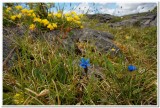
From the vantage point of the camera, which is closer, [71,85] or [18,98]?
[18,98]

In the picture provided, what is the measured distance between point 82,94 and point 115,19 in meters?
9.36

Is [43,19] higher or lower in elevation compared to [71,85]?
higher

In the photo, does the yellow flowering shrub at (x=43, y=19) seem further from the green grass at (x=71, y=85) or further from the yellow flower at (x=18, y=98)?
the yellow flower at (x=18, y=98)

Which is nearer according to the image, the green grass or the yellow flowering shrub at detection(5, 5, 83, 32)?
the green grass

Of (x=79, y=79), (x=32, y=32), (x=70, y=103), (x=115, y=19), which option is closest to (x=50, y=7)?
(x=32, y=32)

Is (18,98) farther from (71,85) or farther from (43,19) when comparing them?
(43,19)

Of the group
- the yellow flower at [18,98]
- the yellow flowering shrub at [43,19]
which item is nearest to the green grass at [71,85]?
the yellow flower at [18,98]

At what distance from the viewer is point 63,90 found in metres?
2.06

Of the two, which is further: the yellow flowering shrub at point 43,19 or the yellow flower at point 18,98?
the yellow flowering shrub at point 43,19

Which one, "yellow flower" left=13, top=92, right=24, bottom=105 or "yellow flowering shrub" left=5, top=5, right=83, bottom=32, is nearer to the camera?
"yellow flower" left=13, top=92, right=24, bottom=105

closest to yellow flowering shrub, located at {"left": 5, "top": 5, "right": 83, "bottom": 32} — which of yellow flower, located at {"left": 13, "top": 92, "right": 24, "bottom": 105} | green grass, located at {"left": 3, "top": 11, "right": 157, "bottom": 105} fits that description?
green grass, located at {"left": 3, "top": 11, "right": 157, "bottom": 105}

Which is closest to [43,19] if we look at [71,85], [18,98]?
[71,85]

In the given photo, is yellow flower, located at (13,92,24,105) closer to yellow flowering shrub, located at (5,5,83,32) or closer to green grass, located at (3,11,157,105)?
green grass, located at (3,11,157,105)

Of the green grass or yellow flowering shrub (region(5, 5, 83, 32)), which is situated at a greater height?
yellow flowering shrub (region(5, 5, 83, 32))
